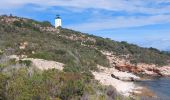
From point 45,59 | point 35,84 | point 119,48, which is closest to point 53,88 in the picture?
point 35,84

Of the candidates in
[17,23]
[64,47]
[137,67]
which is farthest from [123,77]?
[17,23]

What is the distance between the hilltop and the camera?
21531 mm

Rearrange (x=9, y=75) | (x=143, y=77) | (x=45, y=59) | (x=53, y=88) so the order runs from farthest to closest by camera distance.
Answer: (x=143, y=77) → (x=45, y=59) → (x=9, y=75) → (x=53, y=88)

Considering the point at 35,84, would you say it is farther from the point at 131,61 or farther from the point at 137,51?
the point at 137,51

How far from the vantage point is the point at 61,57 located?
48750 millimetres

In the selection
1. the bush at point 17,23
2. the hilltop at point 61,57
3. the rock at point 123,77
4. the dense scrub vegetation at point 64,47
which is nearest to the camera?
the hilltop at point 61,57

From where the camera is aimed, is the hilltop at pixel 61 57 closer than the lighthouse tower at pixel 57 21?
Yes

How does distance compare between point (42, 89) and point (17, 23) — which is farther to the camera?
point (17, 23)

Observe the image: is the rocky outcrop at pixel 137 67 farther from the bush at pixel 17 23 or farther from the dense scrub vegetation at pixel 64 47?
the bush at pixel 17 23

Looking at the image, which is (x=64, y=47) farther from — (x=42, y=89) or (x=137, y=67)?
(x=42, y=89)

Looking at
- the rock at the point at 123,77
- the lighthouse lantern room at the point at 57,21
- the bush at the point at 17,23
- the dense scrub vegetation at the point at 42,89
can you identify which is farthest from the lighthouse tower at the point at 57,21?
the dense scrub vegetation at the point at 42,89

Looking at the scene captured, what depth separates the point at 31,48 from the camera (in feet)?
171

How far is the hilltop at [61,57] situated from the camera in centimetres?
2153

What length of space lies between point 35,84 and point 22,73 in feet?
8.70
